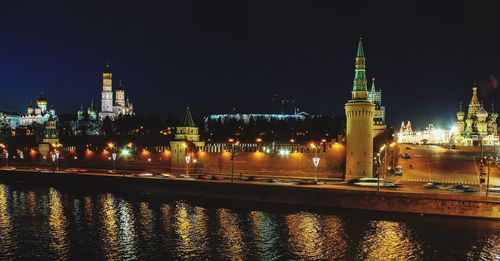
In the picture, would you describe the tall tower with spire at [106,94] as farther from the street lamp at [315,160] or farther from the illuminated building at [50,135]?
the street lamp at [315,160]

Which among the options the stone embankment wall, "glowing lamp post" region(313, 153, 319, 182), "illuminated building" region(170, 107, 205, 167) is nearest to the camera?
the stone embankment wall

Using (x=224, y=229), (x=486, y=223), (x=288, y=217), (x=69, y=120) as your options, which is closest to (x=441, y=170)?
(x=486, y=223)

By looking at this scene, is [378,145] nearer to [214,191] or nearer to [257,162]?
[257,162]

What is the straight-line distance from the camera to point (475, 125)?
129000 mm

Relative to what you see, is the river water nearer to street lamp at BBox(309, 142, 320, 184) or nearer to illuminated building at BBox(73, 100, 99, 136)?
street lamp at BBox(309, 142, 320, 184)

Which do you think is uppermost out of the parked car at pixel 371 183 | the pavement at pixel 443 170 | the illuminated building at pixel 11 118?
the illuminated building at pixel 11 118

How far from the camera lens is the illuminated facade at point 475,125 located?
123750 mm

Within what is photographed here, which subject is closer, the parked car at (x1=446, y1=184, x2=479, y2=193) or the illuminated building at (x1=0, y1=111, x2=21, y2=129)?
the parked car at (x1=446, y1=184, x2=479, y2=193)

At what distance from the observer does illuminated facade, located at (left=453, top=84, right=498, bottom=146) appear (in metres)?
124

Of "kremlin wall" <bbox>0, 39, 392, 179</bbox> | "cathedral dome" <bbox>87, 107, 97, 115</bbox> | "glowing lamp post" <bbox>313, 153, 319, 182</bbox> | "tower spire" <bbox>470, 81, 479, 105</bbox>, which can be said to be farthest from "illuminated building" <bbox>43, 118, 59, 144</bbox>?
"tower spire" <bbox>470, 81, 479, 105</bbox>

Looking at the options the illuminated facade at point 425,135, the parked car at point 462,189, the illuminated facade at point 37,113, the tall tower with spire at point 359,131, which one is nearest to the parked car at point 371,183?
the tall tower with spire at point 359,131

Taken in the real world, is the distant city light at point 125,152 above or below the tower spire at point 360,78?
below

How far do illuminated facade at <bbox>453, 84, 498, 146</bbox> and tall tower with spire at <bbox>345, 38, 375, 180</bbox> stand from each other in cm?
8120

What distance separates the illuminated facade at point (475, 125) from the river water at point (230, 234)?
9360 centimetres
